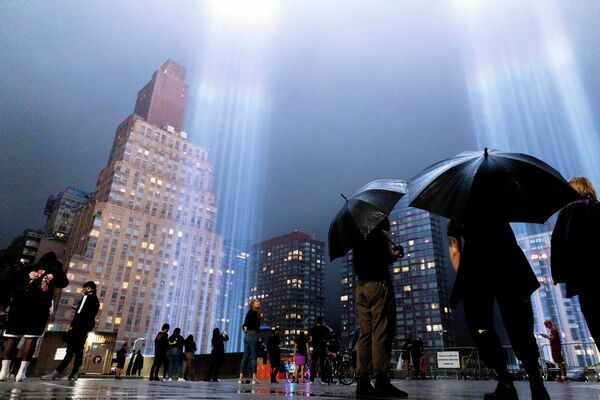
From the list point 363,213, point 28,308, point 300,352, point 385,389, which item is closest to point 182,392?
point 385,389

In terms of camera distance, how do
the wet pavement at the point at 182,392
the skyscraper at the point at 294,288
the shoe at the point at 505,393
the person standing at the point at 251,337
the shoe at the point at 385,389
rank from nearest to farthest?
the wet pavement at the point at 182,392, the shoe at the point at 505,393, the shoe at the point at 385,389, the person standing at the point at 251,337, the skyscraper at the point at 294,288

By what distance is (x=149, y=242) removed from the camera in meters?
97.4

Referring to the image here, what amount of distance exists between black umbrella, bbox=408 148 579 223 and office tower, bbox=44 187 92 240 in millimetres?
135801

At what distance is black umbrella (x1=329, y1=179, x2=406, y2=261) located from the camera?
16.0 ft

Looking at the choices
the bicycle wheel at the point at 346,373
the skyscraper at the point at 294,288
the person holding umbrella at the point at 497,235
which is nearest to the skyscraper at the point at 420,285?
the skyscraper at the point at 294,288

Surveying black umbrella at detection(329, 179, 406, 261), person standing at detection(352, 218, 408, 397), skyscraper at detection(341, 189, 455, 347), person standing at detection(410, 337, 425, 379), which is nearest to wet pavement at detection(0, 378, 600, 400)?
person standing at detection(352, 218, 408, 397)

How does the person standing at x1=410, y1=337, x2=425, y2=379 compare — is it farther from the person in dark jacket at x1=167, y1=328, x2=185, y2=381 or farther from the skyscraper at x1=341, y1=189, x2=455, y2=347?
the skyscraper at x1=341, y1=189, x2=455, y2=347

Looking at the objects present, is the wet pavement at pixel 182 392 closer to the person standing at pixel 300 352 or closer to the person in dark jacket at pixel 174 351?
the person standing at pixel 300 352

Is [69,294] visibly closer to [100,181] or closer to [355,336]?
[100,181]

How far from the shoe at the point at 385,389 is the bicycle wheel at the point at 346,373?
326 inches

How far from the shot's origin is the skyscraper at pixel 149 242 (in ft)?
289

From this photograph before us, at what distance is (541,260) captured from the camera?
103 m

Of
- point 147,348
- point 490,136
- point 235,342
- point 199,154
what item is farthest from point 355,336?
point 490,136

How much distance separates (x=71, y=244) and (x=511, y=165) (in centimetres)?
11533
